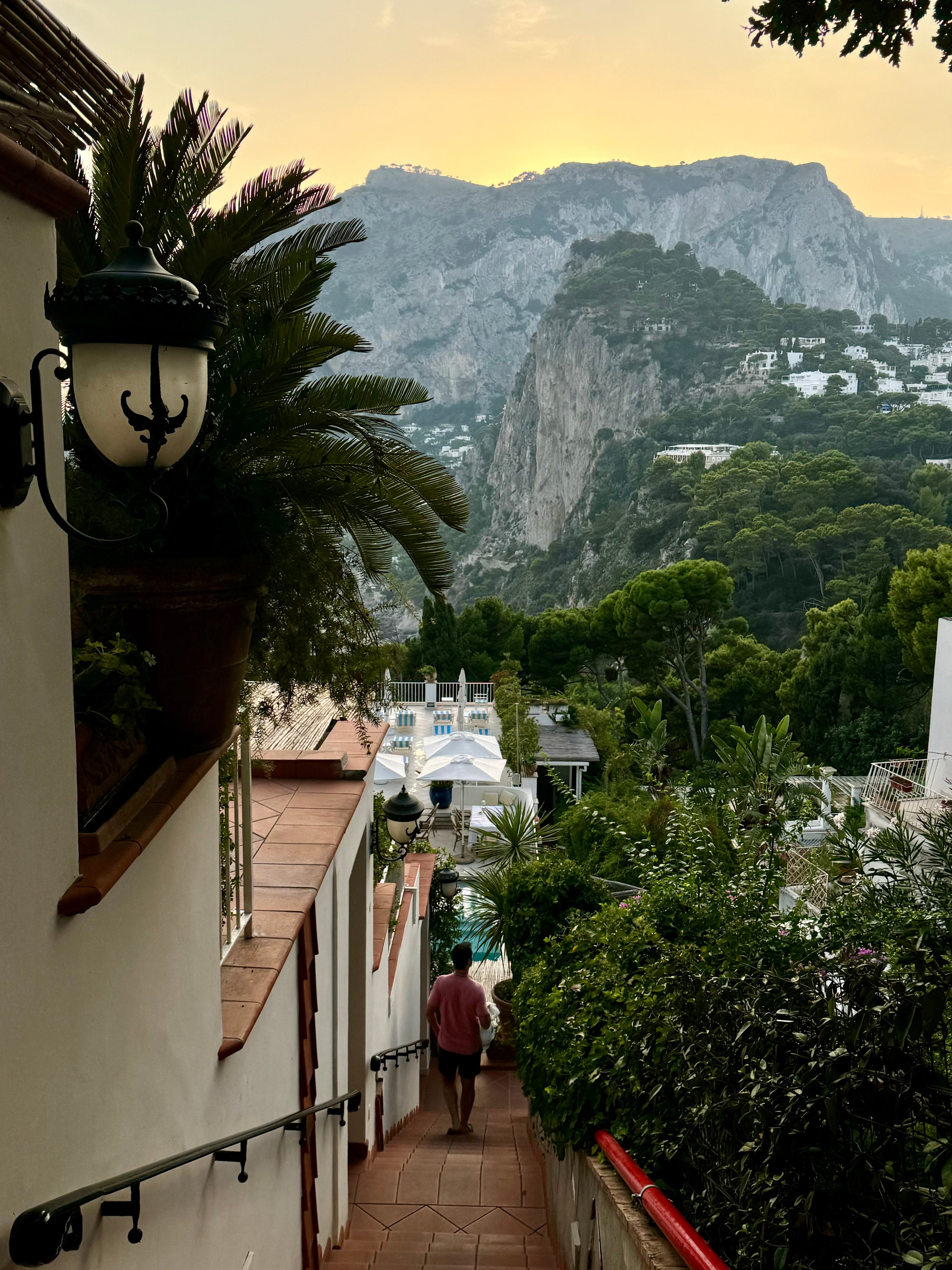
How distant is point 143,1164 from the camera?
2.10 metres

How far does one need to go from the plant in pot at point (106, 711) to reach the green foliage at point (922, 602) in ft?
87.3

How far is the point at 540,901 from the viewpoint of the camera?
7.17m

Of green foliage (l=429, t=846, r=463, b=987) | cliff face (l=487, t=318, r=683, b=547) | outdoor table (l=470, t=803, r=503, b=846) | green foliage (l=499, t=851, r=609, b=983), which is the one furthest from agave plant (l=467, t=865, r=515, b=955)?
cliff face (l=487, t=318, r=683, b=547)

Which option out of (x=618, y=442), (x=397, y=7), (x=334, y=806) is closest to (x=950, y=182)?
(x=618, y=442)

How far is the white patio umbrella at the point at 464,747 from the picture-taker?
1839cm

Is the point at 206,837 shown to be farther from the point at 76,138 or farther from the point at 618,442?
the point at 618,442

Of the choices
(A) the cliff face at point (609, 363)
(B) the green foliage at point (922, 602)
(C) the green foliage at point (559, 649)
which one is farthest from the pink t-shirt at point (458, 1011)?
(A) the cliff face at point (609, 363)

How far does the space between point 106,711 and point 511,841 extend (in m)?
11.5

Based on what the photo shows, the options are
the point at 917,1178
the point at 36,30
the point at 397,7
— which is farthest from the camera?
the point at 397,7

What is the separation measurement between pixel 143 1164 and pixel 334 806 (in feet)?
9.13

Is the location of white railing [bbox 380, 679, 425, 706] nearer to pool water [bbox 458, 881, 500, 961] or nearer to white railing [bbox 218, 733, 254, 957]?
pool water [bbox 458, 881, 500, 961]

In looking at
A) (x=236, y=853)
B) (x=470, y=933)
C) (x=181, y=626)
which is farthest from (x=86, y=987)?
(x=470, y=933)

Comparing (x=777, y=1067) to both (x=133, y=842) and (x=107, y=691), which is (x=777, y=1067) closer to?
(x=133, y=842)

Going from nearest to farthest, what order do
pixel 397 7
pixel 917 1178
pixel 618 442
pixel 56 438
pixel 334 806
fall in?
pixel 56 438, pixel 917 1178, pixel 334 806, pixel 397 7, pixel 618 442
